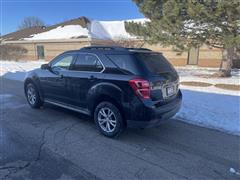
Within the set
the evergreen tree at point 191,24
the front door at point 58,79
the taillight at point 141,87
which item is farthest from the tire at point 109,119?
the evergreen tree at point 191,24

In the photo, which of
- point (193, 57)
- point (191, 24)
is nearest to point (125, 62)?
point (191, 24)

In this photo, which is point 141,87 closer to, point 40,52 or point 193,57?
point 193,57

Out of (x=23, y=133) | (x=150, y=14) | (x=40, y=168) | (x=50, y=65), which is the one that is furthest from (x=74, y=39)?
(x=40, y=168)

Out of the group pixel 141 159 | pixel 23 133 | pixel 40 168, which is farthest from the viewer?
pixel 23 133

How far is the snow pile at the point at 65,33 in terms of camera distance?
23.3 meters

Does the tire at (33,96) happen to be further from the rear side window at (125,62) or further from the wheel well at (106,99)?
the rear side window at (125,62)

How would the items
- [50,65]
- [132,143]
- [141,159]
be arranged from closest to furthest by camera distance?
1. [141,159]
2. [132,143]
3. [50,65]

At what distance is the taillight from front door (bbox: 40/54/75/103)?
76.8 inches

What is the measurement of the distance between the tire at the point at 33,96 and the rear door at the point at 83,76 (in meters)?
1.60

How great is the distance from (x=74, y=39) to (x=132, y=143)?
2000cm

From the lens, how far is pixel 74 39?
22234 mm

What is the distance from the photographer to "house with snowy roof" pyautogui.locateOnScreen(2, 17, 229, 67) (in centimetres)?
1914

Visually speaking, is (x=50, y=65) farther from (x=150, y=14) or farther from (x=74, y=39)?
(x=74, y=39)

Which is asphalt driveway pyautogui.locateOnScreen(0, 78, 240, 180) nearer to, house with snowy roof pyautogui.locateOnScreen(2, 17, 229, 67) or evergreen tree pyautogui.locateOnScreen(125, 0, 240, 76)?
evergreen tree pyautogui.locateOnScreen(125, 0, 240, 76)
